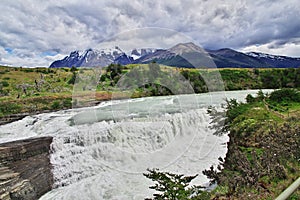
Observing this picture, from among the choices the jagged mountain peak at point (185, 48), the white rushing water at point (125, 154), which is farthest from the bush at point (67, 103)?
the jagged mountain peak at point (185, 48)

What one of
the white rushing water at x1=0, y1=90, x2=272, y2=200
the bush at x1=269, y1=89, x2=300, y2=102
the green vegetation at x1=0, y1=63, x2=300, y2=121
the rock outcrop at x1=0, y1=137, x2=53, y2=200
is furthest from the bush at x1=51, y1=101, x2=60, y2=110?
the bush at x1=269, y1=89, x2=300, y2=102

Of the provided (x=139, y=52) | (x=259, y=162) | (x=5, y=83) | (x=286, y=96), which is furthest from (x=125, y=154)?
(x=5, y=83)

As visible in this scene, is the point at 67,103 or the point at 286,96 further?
the point at 67,103

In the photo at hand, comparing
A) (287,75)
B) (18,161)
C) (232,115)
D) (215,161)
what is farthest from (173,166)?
(287,75)

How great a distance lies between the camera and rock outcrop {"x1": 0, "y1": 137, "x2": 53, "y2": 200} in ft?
23.1

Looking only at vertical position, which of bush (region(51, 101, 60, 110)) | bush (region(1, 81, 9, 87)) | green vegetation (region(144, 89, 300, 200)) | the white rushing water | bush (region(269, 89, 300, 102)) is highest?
bush (region(1, 81, 9, 87))

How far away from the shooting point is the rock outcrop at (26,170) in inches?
277

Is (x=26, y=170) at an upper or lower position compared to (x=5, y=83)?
lower

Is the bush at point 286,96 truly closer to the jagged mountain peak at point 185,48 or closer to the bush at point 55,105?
the jagged mountain peak at point 185,48

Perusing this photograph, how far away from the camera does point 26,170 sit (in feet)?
26.5

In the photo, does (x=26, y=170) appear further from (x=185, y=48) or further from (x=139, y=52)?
(x=185, y=48)

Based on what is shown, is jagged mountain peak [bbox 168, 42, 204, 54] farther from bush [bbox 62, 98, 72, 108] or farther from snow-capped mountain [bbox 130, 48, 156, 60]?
bush [bbox 62, 98, 72, 108]

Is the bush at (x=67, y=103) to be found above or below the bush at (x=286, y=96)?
below

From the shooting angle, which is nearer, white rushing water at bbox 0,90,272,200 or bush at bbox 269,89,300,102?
white rushing water at bbox 0,90,272,200
